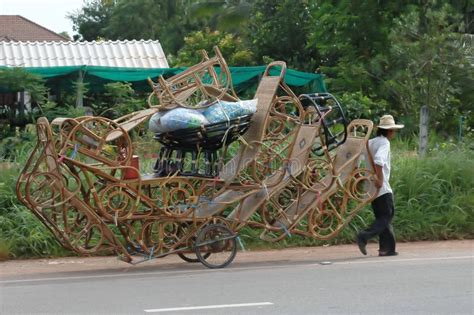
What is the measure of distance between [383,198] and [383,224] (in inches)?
13.2

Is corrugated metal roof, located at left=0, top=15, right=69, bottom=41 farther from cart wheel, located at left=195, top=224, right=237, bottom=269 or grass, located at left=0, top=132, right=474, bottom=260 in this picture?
cart wheel, located at left=195, top=224, right=237, bottom=269

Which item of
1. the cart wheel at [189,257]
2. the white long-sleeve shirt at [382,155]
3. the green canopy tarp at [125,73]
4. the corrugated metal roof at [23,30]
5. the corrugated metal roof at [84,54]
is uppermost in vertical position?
the corrugated metal roof at [23,30]

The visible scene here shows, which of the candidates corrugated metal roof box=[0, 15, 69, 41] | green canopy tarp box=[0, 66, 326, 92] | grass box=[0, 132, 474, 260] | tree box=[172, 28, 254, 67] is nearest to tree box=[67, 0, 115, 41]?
corrugated metal roof box=[0, 15, 69, 41]

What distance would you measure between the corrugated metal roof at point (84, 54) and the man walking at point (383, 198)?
12993 mm

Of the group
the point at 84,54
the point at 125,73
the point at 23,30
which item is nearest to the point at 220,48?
the point at 84,54

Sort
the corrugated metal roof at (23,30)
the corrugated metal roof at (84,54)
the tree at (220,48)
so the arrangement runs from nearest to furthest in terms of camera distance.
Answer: the corrugated metal roof at (84,54), the tree at (220,48), the corrugated metal roof at (23,30)

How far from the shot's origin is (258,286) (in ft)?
30.1

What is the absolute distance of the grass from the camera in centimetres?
1195

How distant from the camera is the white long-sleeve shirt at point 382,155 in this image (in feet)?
36.6

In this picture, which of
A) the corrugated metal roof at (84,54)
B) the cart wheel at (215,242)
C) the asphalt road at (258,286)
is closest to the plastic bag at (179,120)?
the cart wheel at (215,242)

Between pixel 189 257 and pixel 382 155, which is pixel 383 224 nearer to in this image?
pixel 382 155

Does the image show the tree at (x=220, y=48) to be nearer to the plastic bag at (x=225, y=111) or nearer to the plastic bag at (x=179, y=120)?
the plastic bag at (x=225, y=111)

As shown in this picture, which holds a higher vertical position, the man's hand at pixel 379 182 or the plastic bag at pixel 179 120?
the plastic bag at pixel 179 120

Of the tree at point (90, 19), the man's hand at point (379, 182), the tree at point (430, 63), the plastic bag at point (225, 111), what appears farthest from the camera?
the tree at point (90, 19)
